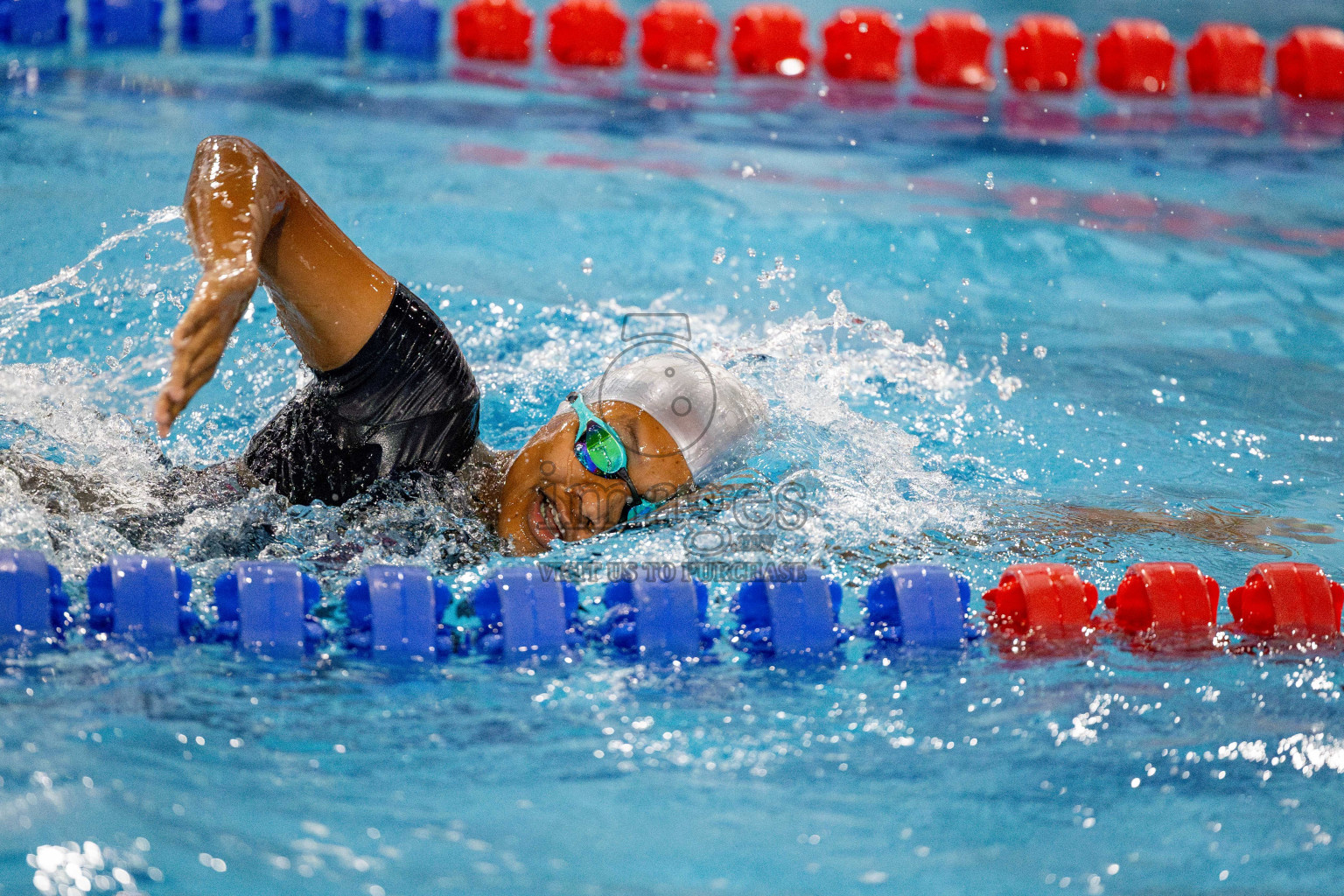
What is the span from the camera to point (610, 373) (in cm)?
272

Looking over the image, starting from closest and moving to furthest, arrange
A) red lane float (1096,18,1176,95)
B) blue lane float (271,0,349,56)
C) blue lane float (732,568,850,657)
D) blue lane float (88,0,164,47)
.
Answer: blue lane float (732,568,850,657), blue lane float (88,0,164,47), blue lane float (271,0,349,56), red lane float (1096,18,1176,95)

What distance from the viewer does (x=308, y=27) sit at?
700 cm

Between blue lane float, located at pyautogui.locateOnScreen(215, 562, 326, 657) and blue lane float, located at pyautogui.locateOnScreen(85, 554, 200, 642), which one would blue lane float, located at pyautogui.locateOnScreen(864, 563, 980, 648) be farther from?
blue lane float, located at pyautogui.locateOnScreen(85, 554, 200, 642)

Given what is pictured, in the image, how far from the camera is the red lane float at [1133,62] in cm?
747

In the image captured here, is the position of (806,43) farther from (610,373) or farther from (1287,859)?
(1287,859)

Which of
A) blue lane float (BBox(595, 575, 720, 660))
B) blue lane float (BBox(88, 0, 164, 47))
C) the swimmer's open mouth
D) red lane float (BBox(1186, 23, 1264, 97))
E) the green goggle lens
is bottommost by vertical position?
blue lane float (BBox(595, 575, 720, 660))

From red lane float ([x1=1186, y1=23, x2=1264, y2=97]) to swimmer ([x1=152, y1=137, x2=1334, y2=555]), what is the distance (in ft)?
19.9

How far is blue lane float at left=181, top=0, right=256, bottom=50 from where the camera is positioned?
6812mm

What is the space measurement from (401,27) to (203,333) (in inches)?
232

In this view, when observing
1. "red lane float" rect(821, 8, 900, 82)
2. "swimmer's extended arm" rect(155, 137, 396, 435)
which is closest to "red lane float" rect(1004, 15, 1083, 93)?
"red lane float" rect(821, 8, 900, 82)

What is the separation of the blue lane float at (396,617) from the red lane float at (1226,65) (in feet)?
22.9

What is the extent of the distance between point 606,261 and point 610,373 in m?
2.14

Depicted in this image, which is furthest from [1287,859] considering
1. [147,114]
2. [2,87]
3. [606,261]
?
[2,87]

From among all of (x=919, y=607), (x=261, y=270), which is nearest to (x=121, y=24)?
(x=261, y=270)
